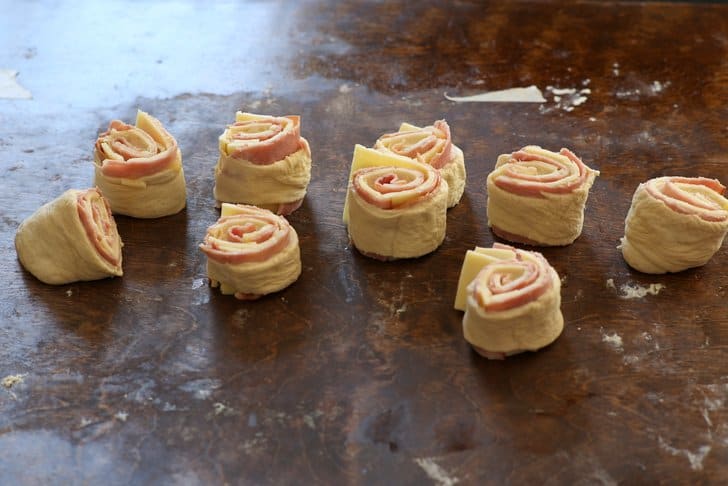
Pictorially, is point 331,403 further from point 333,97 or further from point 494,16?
point 494,16

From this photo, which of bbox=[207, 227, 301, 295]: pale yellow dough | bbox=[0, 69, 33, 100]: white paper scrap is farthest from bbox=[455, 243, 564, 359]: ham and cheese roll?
bbox=[0, 69, 33, 100]: white paper scrap

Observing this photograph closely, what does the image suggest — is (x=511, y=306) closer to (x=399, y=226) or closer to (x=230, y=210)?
(x=399, y=226)

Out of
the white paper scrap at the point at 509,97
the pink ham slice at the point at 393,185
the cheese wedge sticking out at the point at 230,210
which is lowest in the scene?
the white paper scrap at the point at 509,97

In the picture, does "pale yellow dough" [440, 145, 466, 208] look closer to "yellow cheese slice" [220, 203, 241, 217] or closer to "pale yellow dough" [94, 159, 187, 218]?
"yellow cheese slice" [220, 203, 241, 217]

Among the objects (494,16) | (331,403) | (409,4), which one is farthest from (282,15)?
(331,403)

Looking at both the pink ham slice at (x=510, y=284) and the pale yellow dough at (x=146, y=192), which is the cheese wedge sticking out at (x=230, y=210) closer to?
the pale yellow dough at (x=146, y=192)

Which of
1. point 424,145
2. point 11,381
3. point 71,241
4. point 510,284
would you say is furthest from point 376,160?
point 11,381

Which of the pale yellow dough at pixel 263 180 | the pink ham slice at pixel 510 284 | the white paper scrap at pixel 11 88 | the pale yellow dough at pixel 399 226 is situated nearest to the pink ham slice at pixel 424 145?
the pale yellow dough at pixel 399 226
